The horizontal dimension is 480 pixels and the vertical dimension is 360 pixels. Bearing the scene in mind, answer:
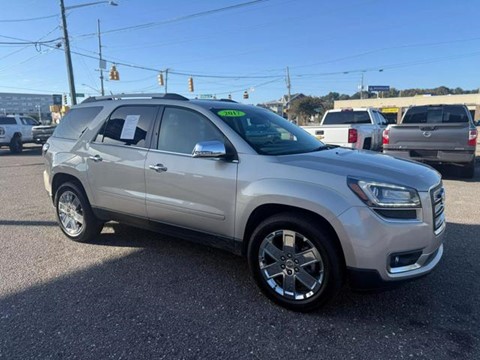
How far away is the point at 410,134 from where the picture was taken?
8.94 m

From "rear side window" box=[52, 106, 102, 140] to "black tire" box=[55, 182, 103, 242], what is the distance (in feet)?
2.26

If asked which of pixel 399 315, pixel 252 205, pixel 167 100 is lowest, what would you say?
pixel 399 315

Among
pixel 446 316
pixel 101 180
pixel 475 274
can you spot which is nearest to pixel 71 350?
pixel 101 180

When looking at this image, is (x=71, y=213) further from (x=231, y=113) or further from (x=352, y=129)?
(x=352, y=129)

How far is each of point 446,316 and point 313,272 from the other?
115 centimetres

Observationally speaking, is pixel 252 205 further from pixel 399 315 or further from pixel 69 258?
pixel 69 258

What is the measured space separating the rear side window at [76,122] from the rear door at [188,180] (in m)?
1.34

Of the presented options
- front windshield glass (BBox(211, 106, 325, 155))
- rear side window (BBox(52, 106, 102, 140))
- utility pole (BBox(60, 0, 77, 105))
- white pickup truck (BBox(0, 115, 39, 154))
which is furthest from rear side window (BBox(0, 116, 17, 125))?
front windshield glass (BBox(211, 106, 325, 155))

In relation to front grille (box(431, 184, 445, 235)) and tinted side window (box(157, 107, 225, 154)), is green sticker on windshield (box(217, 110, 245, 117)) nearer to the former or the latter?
tinted side window (box(157, 107, 225, 154))

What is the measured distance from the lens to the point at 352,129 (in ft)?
30.0

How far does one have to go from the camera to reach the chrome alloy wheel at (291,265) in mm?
2996

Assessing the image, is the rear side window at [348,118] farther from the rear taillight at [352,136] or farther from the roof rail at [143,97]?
the roof rail at [143,97]

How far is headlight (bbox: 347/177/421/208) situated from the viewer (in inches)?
109

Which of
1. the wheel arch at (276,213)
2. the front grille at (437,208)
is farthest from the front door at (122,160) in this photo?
the front grille at (437,208)
